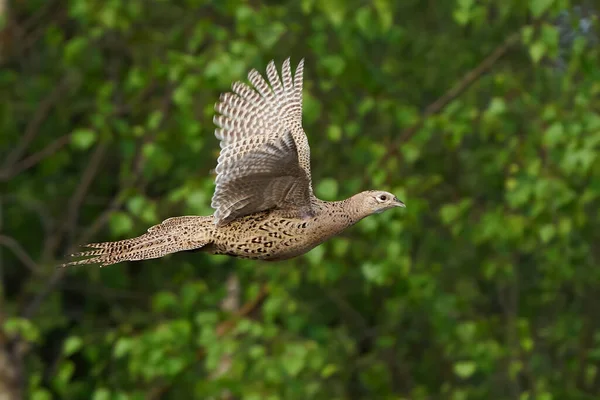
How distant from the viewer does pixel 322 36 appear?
10391 mm

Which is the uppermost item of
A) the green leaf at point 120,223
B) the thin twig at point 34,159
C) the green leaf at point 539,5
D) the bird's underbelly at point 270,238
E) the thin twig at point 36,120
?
the thin twig at point 36,120

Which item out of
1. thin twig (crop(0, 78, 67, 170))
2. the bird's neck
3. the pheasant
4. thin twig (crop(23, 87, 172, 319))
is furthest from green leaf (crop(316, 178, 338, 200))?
thin twig (crop(0, 78, 67, 170))

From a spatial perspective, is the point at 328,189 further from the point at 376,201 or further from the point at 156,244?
the point at 156,244

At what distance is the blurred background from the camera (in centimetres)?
1021

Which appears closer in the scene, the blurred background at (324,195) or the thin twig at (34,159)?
the blurred background at (324,195)

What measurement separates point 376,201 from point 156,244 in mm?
1037

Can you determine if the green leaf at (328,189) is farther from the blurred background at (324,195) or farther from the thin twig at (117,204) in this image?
the thin twig at (117,204)

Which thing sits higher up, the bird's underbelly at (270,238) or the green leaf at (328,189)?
the green leaf at (328,189)

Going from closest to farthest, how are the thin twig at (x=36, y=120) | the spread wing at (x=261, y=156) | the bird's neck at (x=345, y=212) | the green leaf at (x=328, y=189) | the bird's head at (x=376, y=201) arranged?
the spread wing at (x=261, y=156)
the bird's neck at (x=345, y=212)
the bird's head at (x=376, y=201)
the green leaf at (x=328, y=189)
the thin twig at (x=36, y=120)

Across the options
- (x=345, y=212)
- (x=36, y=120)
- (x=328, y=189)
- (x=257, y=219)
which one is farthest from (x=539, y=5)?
(x=36, y=120)

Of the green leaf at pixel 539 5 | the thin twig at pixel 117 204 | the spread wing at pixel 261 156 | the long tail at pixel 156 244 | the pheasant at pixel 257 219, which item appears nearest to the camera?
the spread wing at pixel 261 156

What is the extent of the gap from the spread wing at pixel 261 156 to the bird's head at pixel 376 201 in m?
0.27

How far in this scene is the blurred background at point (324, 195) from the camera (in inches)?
402

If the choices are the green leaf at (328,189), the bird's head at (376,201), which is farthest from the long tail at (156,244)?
the green leaf at (328,189)
